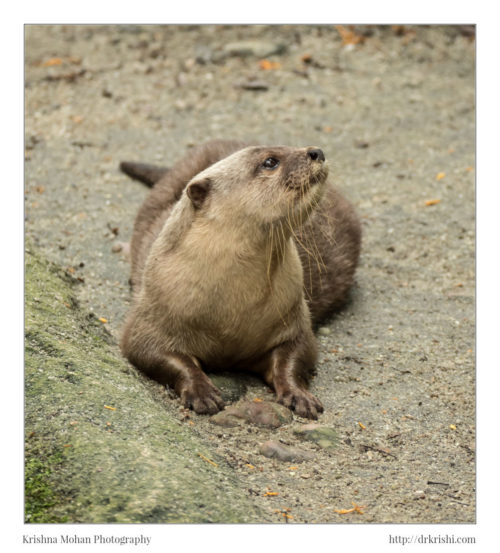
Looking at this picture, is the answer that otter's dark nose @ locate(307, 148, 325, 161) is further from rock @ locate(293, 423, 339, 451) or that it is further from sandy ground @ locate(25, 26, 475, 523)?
rock @ locate(293, 423, 339, 451)

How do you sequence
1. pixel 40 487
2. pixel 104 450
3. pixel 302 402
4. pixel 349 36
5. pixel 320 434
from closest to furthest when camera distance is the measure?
1. pixel 40 487
2. pixel 104 450
3. pixel 320 434
4. pixel 302 402
5. pixel 349 36

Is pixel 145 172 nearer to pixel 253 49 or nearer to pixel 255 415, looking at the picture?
pixel 253 49

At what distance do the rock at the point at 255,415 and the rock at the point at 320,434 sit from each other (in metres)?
0.11

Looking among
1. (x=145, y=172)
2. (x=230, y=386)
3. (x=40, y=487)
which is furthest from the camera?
(x=145, y=172)

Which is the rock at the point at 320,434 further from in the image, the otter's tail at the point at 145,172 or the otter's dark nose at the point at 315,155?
the otter's tail at the point at 145,172

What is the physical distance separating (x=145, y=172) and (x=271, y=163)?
294 centimetres

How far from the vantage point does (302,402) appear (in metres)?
4.02

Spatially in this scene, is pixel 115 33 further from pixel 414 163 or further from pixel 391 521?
pixel 391 521

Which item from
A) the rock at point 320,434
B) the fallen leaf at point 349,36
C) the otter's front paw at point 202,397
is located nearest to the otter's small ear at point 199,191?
the otter's front paw at point 202,397

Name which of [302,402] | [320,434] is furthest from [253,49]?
[320,434]

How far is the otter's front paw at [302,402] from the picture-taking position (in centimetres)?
397

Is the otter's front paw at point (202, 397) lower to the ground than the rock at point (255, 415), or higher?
higher

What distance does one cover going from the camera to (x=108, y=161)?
23.5ft

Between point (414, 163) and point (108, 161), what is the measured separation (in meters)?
2.59
